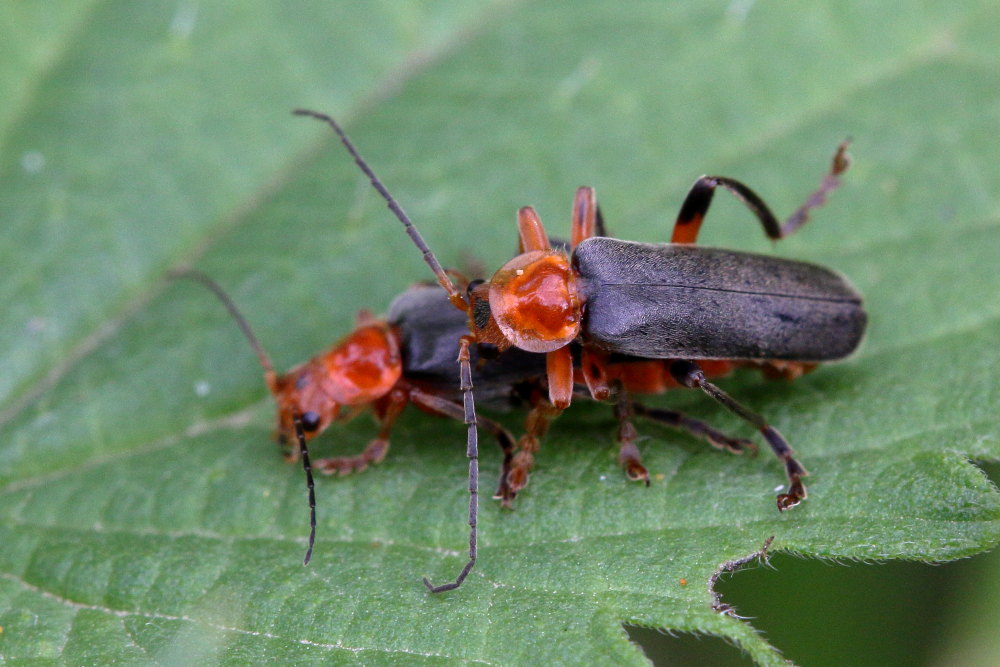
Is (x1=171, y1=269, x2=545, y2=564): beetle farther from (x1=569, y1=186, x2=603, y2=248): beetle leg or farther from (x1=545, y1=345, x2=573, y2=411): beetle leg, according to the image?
(x1=569, y1=186, x2=603, y2=248): beetle leg

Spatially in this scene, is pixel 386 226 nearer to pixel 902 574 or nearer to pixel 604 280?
pixel 604 280

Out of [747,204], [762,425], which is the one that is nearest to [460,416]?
[762,425]

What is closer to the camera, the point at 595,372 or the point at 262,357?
the point at 595,372

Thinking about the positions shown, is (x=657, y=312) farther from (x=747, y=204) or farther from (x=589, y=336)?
(x=747, y=204)

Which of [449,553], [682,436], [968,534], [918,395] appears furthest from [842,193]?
[449,553]

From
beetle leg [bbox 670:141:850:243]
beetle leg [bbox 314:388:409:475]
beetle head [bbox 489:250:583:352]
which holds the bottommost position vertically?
beetle leg [bbox 314:388:409:475]

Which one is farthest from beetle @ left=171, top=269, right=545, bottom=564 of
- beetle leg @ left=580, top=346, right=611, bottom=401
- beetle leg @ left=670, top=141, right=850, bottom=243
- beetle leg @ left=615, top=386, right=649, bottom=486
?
beetle leg @ left=670, top=141, right=850, bottom=243

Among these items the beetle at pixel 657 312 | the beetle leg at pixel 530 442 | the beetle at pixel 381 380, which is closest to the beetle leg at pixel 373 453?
the beetle at pixel 381 380

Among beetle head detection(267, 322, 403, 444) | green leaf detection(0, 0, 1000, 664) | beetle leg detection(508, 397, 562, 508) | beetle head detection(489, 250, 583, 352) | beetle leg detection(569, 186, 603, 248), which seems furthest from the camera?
beetle leg detection(569, 186, 603, 248)
